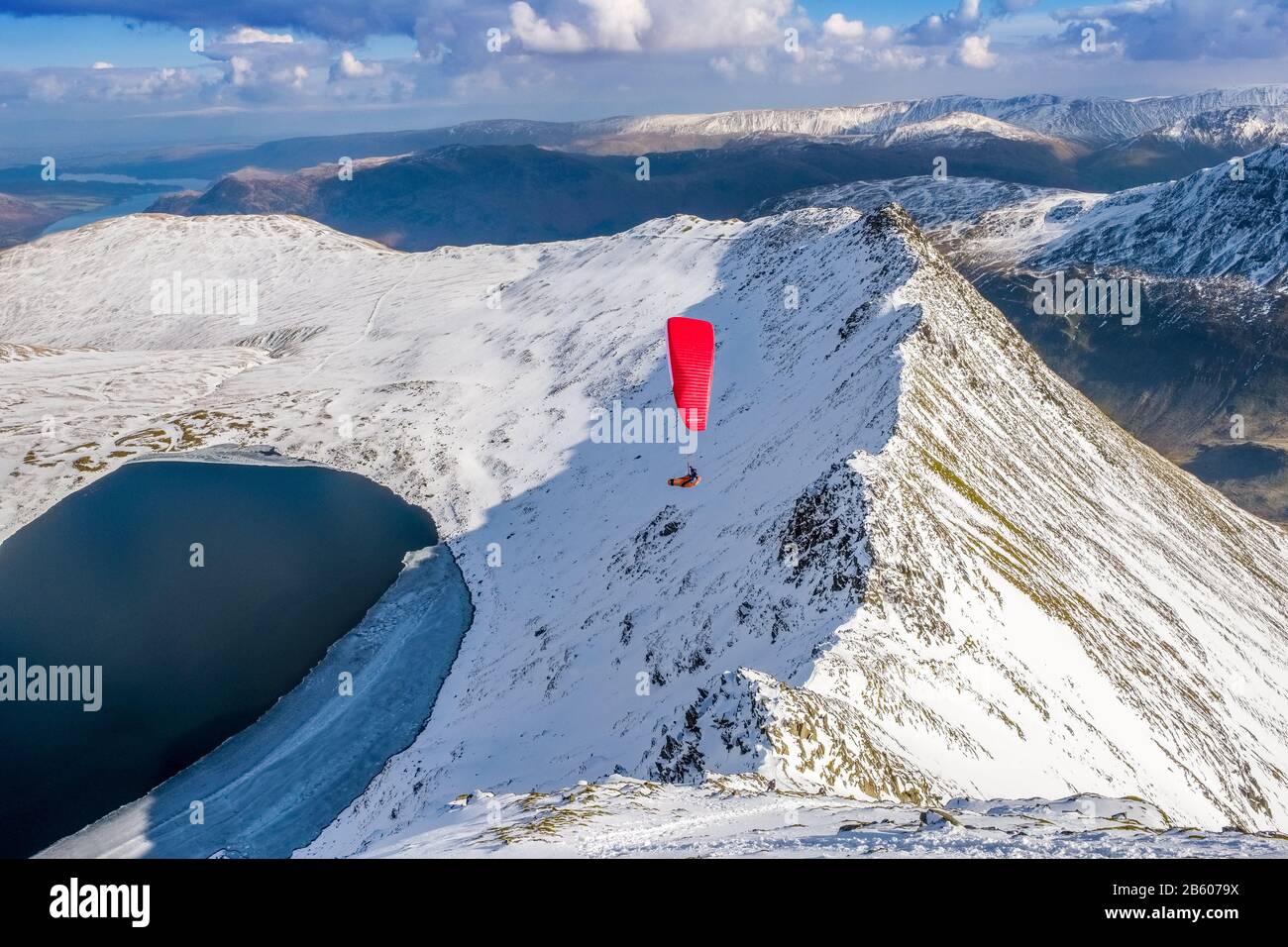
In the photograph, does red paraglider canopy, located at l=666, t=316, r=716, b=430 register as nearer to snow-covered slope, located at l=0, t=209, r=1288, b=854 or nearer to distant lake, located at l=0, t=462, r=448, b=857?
snow-covered slope, located at l=0, t=209, r=1288, b=854

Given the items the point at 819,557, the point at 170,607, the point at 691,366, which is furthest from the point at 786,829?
the point at 170,607

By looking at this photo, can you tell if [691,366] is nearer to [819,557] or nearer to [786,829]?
[819,557]

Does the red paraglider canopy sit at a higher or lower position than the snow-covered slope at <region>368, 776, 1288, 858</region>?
higher

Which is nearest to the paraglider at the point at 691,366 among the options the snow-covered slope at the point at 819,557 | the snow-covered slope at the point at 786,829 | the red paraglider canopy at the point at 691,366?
the red paraglider canopy at the point at 691,366

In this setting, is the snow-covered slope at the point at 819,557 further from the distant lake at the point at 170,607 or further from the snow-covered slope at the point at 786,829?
the distant lake at the point at 170,607

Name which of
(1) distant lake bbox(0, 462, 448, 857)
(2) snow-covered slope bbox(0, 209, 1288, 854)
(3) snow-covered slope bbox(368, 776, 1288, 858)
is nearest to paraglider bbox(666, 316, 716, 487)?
(2) snow-covered slope bbox(0, 209, 1288, 854)
